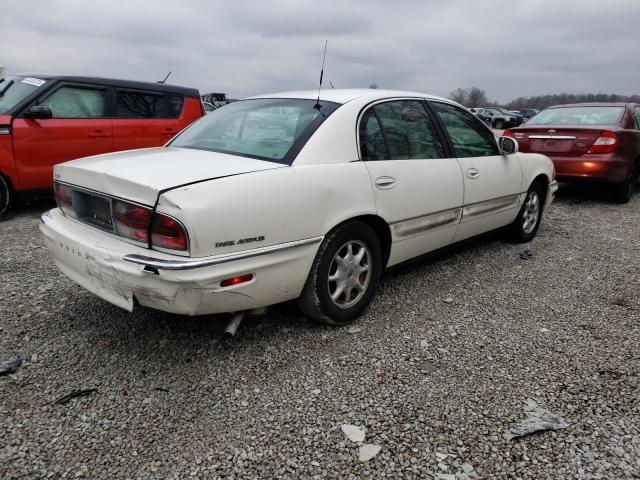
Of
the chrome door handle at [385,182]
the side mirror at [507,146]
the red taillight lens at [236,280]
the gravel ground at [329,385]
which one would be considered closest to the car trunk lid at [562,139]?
the side mirror at [507,146]

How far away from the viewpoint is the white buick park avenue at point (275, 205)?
7.41 feet

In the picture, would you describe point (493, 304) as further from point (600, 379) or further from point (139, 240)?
point (139, 240)

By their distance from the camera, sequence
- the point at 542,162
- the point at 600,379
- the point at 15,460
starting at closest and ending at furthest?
the point at 15,460 < the point at 600,379 < the point at 542,162

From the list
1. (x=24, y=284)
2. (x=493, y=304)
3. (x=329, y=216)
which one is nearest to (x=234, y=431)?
(x=329, y=216)

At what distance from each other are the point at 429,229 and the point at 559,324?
1.05 metres

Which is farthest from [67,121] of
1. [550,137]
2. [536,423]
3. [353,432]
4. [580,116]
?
[580,116]

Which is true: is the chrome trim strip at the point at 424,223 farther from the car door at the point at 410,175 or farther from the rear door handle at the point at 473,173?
the rear door handle at the point at 473,173

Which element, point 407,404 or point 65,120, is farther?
point 65,120

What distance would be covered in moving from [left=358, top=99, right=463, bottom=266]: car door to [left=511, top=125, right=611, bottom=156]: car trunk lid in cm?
387

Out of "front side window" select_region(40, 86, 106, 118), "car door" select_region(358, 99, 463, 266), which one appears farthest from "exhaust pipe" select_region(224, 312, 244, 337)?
"front side window" select_region(40, 86, 106, 118)

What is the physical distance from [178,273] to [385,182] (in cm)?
146

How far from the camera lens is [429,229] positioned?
3.48 meters

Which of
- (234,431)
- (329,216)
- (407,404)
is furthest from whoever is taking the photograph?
(329,216)

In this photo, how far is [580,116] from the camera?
7230 millimetres
